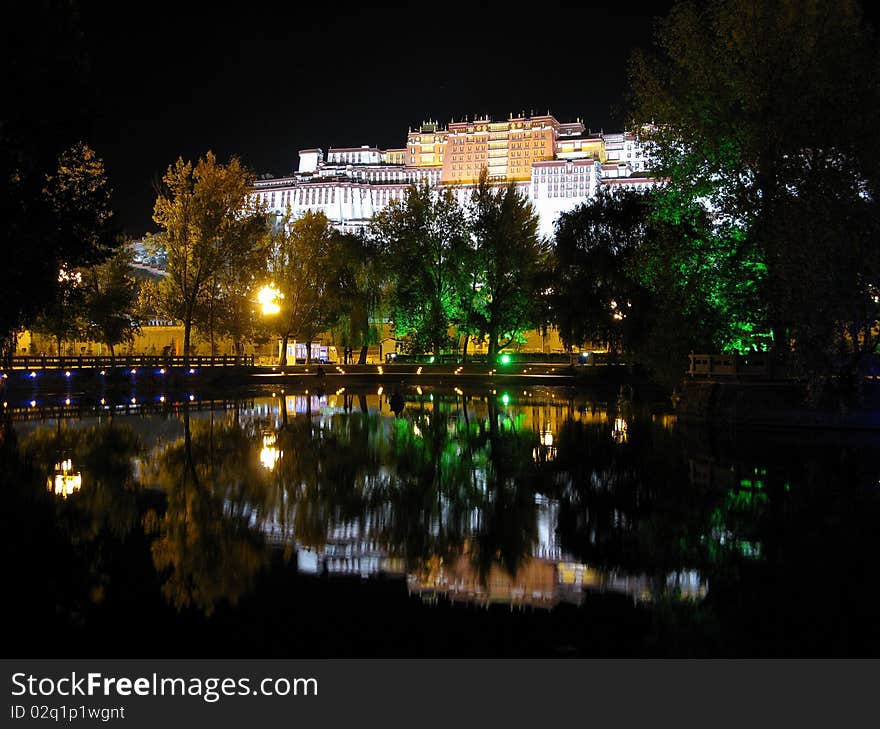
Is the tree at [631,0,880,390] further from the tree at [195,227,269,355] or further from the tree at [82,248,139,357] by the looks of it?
the tree at [82,248,139,357]

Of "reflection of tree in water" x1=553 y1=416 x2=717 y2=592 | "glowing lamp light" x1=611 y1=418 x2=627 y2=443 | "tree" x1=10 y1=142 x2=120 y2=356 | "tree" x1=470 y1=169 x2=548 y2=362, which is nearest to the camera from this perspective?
"reflection of tree in water" x1=553 y1=416 x2=717 y2=592

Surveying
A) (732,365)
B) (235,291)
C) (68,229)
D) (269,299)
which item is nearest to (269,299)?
(269,299)

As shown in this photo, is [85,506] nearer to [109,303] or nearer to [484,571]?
[484,571]

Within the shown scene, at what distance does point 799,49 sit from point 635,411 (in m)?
13.8

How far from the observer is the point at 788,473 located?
53.0 feet

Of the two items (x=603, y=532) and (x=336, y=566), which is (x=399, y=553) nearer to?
(x=336, y=566)

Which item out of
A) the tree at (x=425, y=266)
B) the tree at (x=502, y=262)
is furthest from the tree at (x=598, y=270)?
the tree at (x=425, y=266)

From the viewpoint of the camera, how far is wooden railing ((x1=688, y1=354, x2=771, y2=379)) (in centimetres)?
2847

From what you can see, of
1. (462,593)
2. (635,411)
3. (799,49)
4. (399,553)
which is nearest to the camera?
(462,593)

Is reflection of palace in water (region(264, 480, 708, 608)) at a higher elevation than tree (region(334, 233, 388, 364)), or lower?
lower

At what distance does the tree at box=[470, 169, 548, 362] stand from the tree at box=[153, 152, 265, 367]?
53.6 ft

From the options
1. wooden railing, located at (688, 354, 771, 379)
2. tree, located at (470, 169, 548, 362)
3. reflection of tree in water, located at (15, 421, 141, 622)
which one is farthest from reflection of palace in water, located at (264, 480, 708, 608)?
tree, located at (470, 169, 548, 362)

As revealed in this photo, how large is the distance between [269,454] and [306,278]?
156 ft

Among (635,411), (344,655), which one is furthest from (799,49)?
(344,655)
